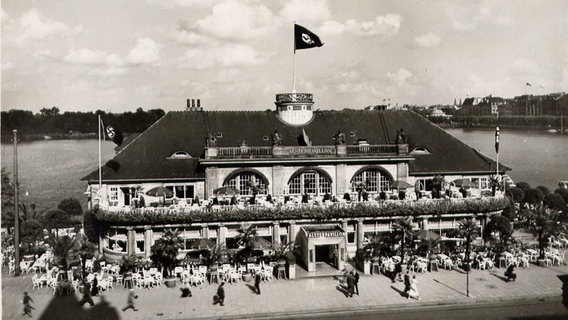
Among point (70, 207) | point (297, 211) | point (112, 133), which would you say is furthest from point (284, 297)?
point (70, 207)

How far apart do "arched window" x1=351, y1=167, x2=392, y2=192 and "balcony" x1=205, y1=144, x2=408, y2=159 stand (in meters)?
1.45

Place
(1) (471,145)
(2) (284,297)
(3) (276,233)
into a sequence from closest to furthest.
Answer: (2) (284,297) → (3) (276,233) → (1) (471,145)

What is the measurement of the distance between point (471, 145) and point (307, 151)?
75.8m

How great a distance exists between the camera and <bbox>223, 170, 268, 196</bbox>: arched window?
45.3 metres

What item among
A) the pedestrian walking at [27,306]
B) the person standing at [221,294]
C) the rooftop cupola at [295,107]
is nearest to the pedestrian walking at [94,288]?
the pedestrian walking at [27,306]

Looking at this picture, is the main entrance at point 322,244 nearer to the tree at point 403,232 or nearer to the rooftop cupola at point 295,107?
the tree at point 403,232

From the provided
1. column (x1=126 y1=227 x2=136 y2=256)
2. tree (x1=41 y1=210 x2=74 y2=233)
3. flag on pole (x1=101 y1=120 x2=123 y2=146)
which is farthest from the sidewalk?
tree (x1=41 y1=210 x2=74 y2=233)

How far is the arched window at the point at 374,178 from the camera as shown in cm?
4684

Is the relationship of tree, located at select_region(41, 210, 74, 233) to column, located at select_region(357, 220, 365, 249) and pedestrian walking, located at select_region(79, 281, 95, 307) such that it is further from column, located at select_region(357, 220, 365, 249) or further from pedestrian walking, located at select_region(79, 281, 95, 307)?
column, located at select_region(357, 220, 365, 249)

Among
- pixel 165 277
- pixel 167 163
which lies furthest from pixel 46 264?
pixel 167 163

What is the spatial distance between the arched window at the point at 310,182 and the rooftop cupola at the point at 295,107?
268 inches

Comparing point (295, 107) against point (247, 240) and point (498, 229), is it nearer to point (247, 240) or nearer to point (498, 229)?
point (247, 240)

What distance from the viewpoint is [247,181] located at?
45.5 m

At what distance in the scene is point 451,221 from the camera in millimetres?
44625
